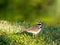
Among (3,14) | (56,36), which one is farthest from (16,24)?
(3,14)

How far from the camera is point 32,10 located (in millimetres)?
27562

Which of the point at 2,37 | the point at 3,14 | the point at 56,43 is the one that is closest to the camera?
the point at 2,37

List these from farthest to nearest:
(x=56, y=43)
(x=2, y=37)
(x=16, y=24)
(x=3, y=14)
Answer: (x=3, y=14), (x=16, y=24), (x=56, y=43), (x=2, y=37)

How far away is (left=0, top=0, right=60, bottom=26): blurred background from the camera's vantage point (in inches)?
1064

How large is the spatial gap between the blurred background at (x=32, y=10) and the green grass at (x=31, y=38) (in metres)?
9.26

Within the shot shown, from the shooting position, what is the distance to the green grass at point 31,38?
15.1 metres

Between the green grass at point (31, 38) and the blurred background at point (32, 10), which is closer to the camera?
the green grass at point (31, 38)

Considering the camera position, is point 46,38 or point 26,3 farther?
point 26,3

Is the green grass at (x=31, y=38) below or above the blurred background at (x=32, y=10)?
above

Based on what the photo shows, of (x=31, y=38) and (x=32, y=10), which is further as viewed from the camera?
(x=32, y=10)

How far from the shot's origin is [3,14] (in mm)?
26984

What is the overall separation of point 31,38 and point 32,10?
11646 millimetres

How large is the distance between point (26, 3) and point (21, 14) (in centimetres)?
85

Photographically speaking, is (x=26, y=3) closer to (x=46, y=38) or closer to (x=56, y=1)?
(x=56, y=1)
